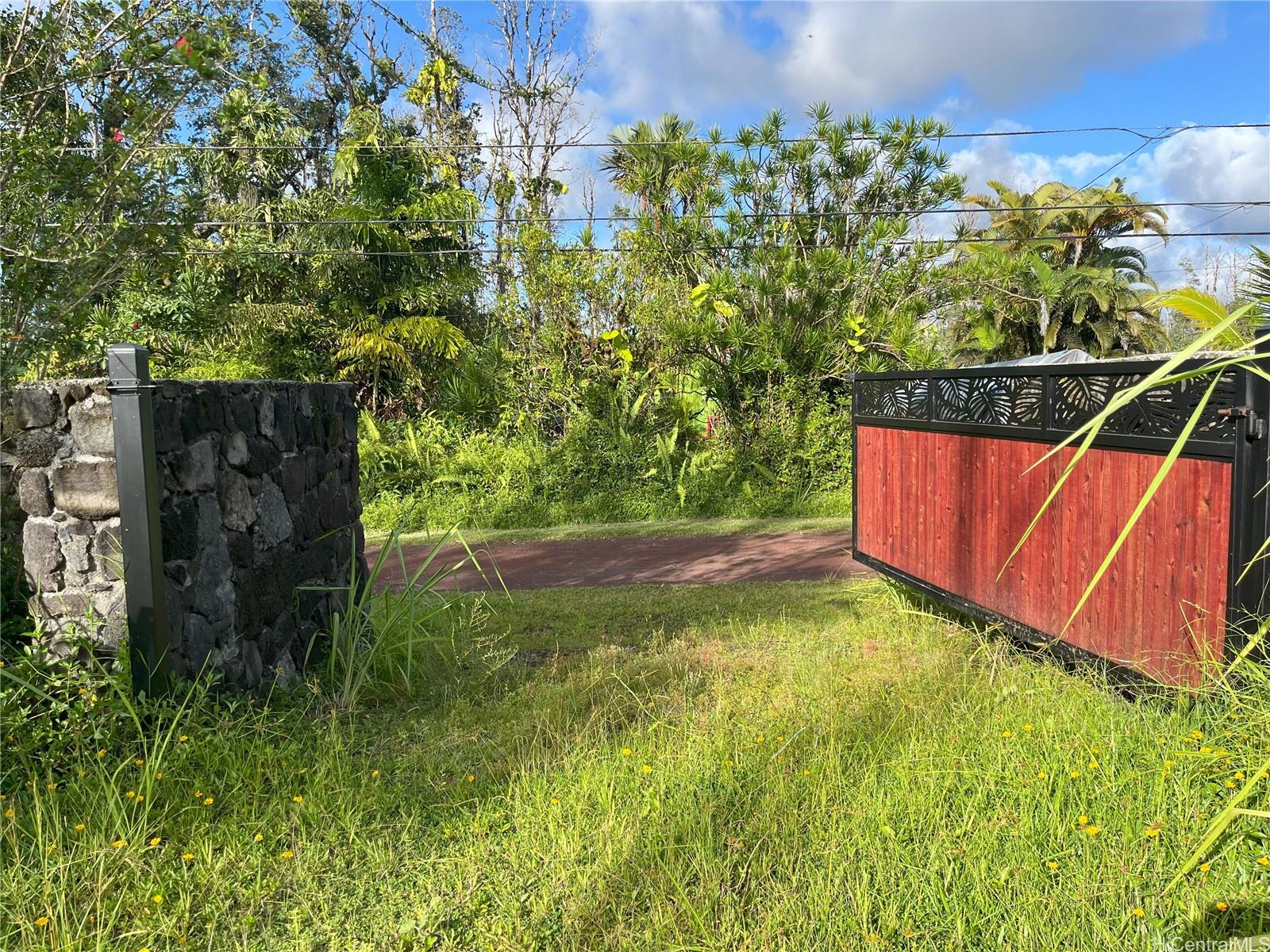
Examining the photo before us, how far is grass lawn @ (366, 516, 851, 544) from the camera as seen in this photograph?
997 centimetres

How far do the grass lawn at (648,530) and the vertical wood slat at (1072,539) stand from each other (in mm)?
4448

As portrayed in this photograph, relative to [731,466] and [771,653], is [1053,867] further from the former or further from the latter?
[731,466]

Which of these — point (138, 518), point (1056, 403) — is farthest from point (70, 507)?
point (1056, 403)

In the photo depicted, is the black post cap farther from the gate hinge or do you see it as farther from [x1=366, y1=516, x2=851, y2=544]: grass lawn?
[x1=366, y1=516, x2=851, y2=544]: grass lawn

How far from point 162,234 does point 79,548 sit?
1.95 meters

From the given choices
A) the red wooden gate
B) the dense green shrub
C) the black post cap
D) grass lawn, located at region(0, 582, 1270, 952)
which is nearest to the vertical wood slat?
the red wooden gate

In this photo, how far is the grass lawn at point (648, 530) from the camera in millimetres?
9969

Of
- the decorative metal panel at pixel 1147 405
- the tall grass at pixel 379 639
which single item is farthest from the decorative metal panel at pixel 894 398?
the tall grass at pixel 379 639

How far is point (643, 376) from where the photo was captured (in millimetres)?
12195

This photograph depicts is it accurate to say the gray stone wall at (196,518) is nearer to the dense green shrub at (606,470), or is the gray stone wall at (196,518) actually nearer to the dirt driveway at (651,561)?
the dirt driveway at (651,561)

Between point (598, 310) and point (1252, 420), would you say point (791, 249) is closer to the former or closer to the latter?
point (598, 310)

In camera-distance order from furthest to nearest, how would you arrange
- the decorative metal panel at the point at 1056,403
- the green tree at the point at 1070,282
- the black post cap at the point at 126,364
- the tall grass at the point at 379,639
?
the green tree at the point at 1070,282 < the tall grass at the point at 379,639 < the decorative metal panel at the point at 1056,403 < the black post cap at the point at 126,364

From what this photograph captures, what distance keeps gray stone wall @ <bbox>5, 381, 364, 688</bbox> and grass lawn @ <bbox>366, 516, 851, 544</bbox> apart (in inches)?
214

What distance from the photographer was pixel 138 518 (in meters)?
3.07
